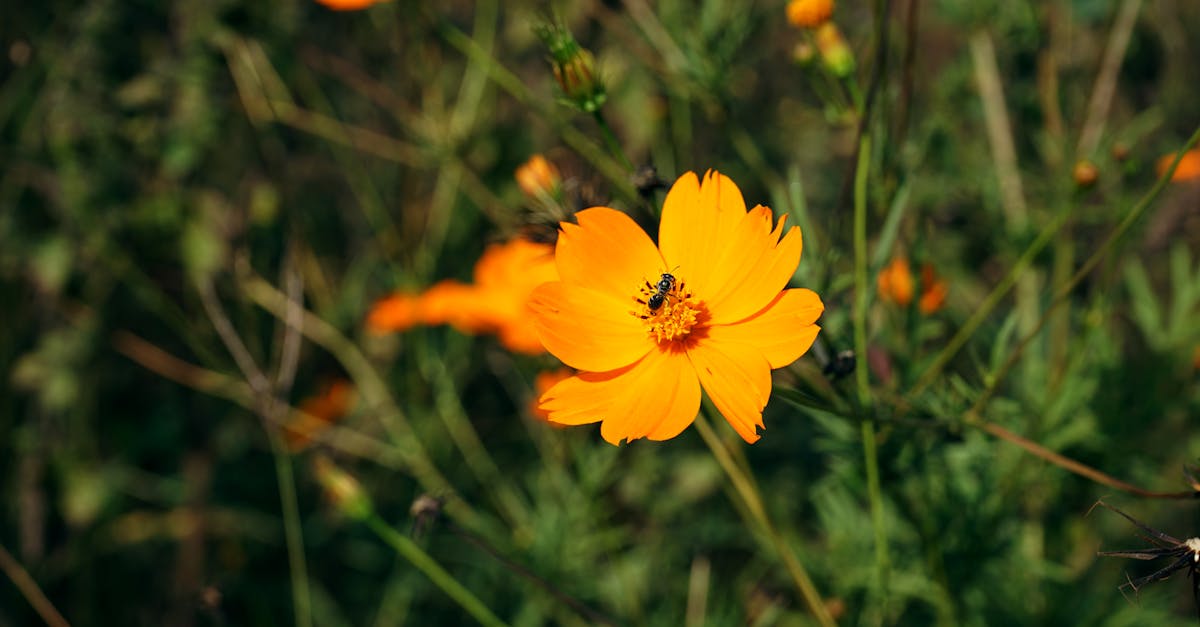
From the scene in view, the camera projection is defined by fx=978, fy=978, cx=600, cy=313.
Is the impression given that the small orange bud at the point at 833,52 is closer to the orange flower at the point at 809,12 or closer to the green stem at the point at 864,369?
the orange flower at the point at 809,12

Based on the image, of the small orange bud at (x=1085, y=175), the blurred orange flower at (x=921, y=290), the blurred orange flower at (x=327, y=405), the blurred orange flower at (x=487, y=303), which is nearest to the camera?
the small orange bud at (x=1085, y=175)

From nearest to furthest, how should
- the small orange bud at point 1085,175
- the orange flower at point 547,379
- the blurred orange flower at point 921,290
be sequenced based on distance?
the small orange bud at point 1085,175, the blurred orange flower at point 921,290, the orange flower at point 547,379

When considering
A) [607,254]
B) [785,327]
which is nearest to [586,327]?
[607,254]

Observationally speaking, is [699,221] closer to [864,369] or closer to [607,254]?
[607,254]

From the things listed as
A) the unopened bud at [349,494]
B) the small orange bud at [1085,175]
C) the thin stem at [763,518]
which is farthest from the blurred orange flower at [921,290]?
the unopened bud at [349,494]

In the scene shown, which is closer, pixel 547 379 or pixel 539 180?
pixel 539 180

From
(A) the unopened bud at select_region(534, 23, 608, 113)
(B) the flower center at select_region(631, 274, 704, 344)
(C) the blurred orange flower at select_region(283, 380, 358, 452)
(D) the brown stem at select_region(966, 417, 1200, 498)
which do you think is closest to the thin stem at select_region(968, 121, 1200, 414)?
(D) the brown stem at select_region(966, 417, 1200, 498)
